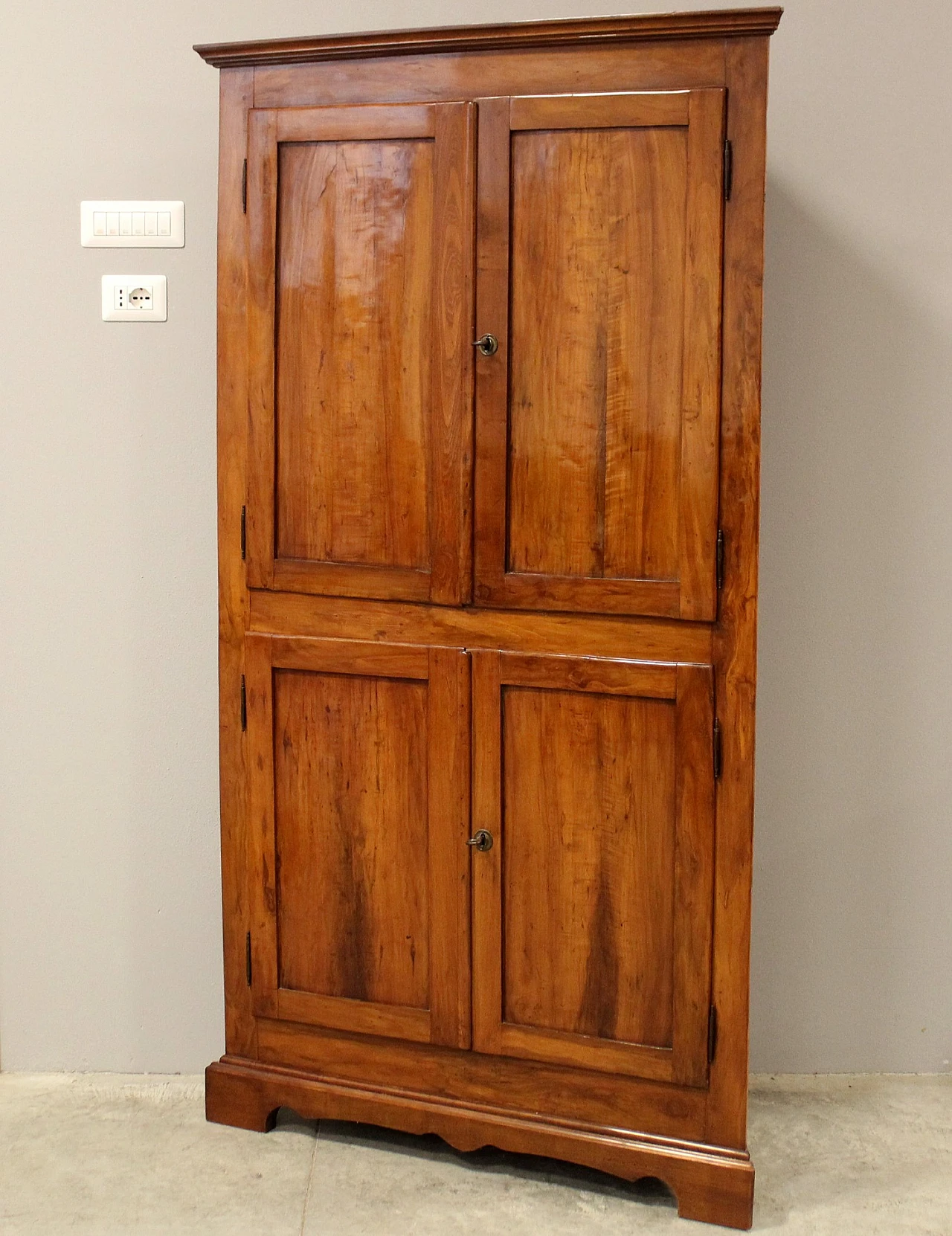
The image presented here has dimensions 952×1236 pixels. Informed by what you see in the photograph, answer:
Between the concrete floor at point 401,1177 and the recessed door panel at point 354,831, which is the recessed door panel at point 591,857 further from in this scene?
the concrete floor at point 401,1177

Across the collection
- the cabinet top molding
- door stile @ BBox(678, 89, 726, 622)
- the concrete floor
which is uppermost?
the cabinet top molding

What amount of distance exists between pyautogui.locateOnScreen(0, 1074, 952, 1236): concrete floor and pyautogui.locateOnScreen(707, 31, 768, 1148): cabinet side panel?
0.82 feet

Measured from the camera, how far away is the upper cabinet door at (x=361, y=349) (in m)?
1.90

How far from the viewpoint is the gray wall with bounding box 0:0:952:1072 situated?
2229 mm

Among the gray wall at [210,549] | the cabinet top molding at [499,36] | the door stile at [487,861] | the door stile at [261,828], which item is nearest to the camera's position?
the cabinet top molding at [499,36]

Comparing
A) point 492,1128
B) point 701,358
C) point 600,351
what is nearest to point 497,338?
point 600,351

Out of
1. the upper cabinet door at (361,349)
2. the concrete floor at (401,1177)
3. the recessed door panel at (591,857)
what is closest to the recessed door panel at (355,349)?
the upper cabinet door at (361,349)

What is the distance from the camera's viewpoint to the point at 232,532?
2.07m

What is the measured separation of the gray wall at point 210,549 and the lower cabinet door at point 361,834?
362mm

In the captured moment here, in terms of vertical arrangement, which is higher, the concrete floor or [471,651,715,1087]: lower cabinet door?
[471,651,715,1087]: lower cabinet door

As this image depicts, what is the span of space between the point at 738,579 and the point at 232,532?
86 centimetres

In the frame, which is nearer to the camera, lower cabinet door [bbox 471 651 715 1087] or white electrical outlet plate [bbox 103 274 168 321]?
lower cabinet door [bbox 471 651 715 1087]

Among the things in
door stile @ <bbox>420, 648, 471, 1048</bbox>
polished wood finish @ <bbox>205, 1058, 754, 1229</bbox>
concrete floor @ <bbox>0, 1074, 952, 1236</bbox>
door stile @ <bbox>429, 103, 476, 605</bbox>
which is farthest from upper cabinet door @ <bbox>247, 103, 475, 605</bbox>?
concrete floor @ <bbox>0, 1074, 952, 1236</bbox>

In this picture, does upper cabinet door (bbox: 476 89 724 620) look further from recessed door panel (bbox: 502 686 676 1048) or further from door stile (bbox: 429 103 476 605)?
recessed door panel (bbox: 502 686 676 1048)
